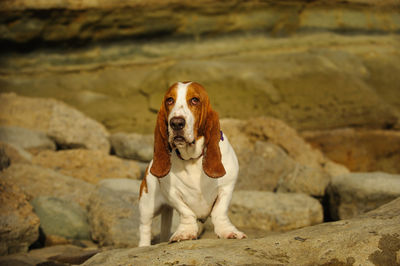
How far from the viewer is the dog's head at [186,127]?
3.44 m

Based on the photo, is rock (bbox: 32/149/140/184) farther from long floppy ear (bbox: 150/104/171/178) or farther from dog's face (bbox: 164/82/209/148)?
dog's face (bbox: 164/82/209/148)

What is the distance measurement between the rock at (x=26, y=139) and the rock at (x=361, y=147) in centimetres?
534

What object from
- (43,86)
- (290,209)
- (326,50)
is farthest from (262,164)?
(43,86)

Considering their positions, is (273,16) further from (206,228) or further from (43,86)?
(206,228)

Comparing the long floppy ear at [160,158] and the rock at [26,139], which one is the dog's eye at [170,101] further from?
the rock at [26,139]

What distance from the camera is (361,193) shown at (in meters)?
6.48

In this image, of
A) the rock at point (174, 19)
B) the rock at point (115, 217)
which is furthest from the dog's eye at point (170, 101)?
the rock at point (174, 19)

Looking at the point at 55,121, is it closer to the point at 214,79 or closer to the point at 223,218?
the point at 214,79

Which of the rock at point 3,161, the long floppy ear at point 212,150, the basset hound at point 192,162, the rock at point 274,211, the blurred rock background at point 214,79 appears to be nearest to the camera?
the basset hound at point 192,162

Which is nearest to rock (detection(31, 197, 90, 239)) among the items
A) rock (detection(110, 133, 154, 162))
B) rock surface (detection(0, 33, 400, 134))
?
rock (detection(110, 133, 154, 162))

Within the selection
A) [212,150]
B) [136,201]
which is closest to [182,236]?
[212,150]

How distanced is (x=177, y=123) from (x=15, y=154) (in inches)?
216

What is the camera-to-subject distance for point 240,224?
6.52 meters

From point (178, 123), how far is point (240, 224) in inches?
136
